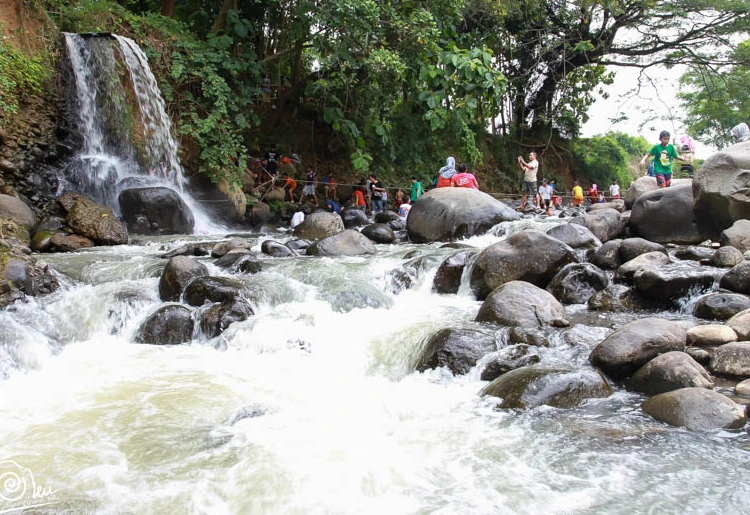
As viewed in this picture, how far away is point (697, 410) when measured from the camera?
3.83m

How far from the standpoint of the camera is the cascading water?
37.9 feet

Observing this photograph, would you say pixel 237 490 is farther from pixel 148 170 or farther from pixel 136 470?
pixel 148 170

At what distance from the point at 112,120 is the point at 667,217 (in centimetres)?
1075

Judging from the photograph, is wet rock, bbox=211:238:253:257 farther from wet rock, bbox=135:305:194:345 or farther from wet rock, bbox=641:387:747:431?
wet rock, bbox=641:387:747:431

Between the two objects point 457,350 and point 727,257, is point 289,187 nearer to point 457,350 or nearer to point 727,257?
point 727,257

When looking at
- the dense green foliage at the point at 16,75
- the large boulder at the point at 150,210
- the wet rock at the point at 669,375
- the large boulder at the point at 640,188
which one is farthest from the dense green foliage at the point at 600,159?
the wet rock at the point at 669,375

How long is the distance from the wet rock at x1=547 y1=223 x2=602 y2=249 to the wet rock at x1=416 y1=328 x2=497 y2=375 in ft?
14.0

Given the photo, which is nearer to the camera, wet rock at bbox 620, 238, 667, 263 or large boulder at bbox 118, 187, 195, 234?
wet rock at bbox 620, 238, 667, 263

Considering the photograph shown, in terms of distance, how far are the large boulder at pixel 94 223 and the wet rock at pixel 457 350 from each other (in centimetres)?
676

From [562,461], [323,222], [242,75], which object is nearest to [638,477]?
[562,461]

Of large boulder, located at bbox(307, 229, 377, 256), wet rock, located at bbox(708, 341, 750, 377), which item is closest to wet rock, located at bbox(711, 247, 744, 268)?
wet rock, located at bbox(708, 341, 750, 377)

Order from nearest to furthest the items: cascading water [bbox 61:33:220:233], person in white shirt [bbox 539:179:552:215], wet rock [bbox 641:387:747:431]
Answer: wet rock [bbox 641:387:747:431], cascading water [bbox 61:33:220:233], person in white shirt [bbox 539:179:552:215]

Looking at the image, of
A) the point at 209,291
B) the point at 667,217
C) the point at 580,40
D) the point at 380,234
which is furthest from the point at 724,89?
the point at 209,291

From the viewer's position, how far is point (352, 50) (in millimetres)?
13469
